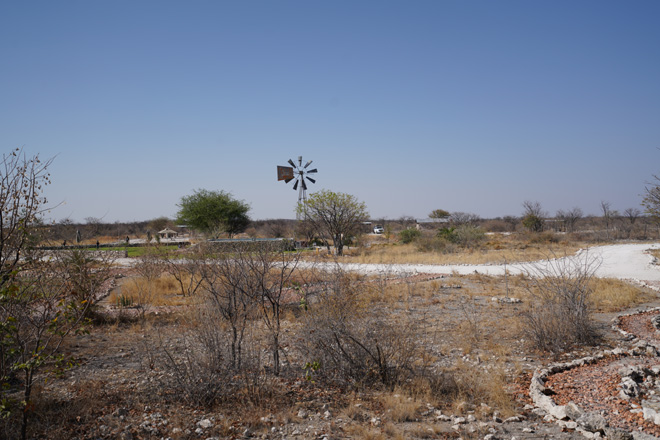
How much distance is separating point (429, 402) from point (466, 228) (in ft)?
97.6

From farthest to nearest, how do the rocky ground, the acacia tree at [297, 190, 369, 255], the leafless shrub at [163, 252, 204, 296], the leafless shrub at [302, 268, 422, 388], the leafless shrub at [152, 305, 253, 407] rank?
the acacia tree at [297, 190, 369, 255] < the leafless shrub at [163, 252, 204, 296] < the leafless shrub at [302, 268, 422, 388] < the leafless shrub at [152, 305, 253, 407] < the rocky ground

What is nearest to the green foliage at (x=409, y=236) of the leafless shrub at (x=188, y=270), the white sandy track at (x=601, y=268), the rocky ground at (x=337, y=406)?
the white sandy track at (x=601, y=268)

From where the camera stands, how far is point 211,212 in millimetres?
43531

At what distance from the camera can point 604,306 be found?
11305 millimetres

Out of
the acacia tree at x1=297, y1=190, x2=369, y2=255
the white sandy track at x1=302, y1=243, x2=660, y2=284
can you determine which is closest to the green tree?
the acacia tree at x1=297, y1=190, x2=369, y2=255

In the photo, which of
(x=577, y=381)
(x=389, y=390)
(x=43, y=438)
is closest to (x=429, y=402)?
(x=389, y=390)

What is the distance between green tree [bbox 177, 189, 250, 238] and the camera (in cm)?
4334

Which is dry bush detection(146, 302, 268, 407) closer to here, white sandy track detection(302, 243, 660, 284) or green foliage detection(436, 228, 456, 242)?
white sandy track detection(302, 243, 660, 284)

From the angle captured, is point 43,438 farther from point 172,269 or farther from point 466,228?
point 466,228

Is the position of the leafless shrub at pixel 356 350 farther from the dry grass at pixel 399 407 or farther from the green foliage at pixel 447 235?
the green foliage at pixel 447 235

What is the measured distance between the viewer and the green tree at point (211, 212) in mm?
43344

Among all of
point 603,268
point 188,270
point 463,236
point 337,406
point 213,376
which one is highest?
point 463,236

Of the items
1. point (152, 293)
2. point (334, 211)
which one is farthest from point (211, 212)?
point (152, 293)

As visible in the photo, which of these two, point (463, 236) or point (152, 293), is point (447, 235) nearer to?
point (463, 236)
